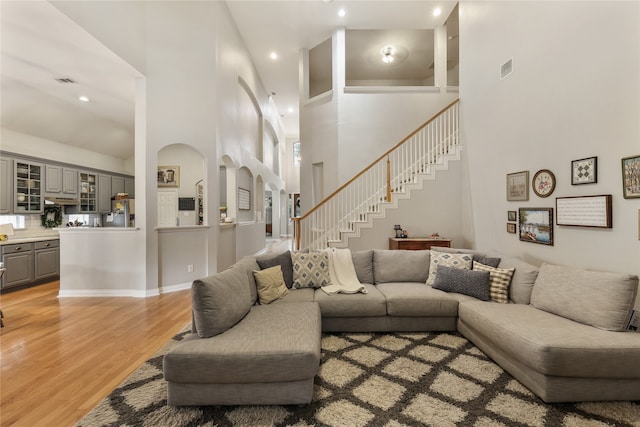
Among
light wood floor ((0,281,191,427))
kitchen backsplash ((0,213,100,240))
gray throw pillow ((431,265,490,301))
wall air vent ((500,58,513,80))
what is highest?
wall air vent ((500,58,513,80))

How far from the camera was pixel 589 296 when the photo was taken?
2.28 meters

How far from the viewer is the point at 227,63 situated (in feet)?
18.9

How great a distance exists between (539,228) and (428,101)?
4.56m

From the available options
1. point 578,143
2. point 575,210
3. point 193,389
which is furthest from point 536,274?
point 193,389

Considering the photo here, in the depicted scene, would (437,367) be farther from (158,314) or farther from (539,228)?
(158,314)

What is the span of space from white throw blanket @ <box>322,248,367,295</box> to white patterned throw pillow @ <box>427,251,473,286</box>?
85 cm

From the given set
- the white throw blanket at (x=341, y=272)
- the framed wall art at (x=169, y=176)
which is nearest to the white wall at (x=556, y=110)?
the white throw blanket at (x=341, y=272)

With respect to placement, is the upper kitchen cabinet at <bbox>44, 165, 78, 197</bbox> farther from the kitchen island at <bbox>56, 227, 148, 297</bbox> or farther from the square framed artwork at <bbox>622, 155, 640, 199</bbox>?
the square framed artwork at <bbox>622, 155, 640, 199</bbox>

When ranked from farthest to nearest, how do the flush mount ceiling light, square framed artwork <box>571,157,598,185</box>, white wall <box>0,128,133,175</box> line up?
the flush mount ceiling light → white wall <box>0,128,133,175</box> → square framed artwork <box>571,157,598,185</box>

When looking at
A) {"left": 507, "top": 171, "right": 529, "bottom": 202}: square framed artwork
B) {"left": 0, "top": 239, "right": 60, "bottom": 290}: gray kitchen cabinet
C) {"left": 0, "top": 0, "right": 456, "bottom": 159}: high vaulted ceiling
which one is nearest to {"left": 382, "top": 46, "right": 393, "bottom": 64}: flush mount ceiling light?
{"left": 0, "top": 0, "right": 456, "bottom": 159}: high vaulted ceiling

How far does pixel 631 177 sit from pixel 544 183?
36.3 inches

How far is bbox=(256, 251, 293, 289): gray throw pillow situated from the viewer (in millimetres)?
3289

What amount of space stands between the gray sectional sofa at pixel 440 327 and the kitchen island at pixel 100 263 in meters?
2.63

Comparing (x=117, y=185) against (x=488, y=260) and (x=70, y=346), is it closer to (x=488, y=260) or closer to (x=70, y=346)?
(x=70, y=346)
